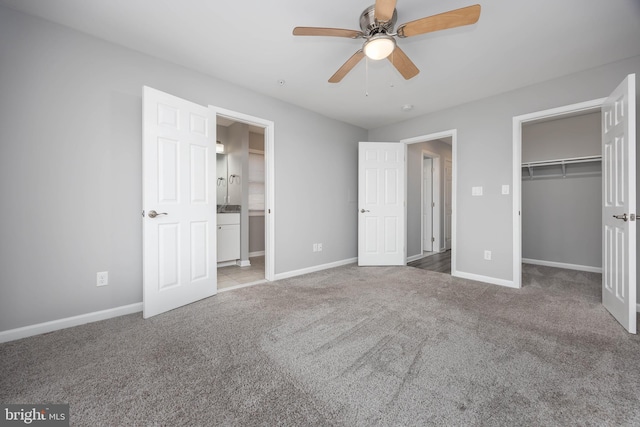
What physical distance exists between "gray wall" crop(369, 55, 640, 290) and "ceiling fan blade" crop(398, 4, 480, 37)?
7.37 feet

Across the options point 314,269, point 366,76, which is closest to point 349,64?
point 366,76

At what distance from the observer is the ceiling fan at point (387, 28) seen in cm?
153

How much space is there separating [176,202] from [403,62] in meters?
2.42

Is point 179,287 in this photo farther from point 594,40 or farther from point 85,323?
point 594,40

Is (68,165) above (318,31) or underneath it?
underneath

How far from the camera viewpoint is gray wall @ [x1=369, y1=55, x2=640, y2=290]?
3.02 m

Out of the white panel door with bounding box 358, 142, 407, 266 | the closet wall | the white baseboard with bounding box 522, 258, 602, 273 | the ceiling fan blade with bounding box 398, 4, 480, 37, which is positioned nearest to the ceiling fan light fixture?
the ceiling fan blade with bounding box 398, 4, 480, 37

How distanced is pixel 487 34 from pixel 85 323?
4.25m

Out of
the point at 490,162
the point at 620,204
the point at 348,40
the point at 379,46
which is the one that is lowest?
the point at 620,204

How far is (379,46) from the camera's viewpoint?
1804mm

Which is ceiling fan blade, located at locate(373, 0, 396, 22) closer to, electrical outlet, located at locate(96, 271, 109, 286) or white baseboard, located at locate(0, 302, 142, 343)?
electrical outlet, located at locate(96, 271, 109, 286)

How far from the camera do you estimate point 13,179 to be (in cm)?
192

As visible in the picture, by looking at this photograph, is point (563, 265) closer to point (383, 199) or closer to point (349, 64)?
point (383, 199)

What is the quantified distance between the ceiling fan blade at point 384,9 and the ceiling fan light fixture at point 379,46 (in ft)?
0.46
